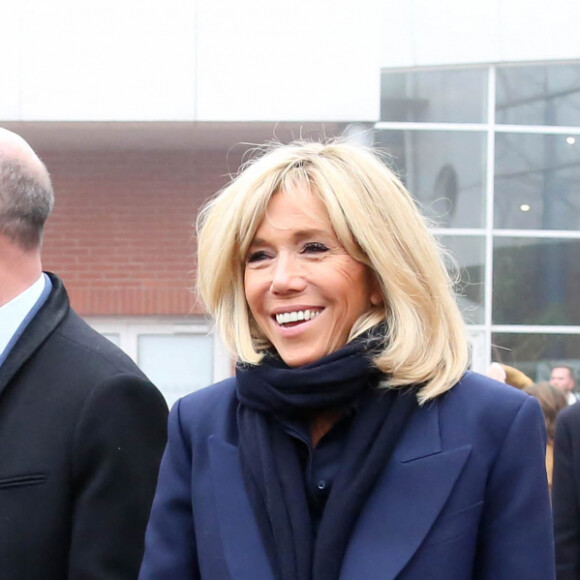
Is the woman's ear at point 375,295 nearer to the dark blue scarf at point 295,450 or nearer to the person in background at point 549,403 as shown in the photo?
the dark blue scarf at point 295,450

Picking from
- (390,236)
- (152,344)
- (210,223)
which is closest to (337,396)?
(390,236)

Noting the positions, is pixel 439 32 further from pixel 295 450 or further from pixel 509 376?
pixel 295 450

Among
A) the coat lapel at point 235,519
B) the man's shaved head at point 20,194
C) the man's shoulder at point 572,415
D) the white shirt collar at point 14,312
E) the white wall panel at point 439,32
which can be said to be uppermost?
the white wall panel at point 439,32

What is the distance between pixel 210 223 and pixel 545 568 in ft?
3.29

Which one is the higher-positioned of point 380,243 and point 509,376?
Answer: point 380,243

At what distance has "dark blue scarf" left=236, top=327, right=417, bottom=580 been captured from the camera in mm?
1998

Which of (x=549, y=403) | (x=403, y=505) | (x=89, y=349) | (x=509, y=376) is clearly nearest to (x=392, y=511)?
(x=403, y=505)

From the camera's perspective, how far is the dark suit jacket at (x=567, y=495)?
11.4 ft

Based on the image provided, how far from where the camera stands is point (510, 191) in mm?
12039

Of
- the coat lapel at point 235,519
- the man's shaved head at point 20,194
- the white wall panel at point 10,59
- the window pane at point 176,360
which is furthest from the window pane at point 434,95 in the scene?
the coat lapel at point 235,519

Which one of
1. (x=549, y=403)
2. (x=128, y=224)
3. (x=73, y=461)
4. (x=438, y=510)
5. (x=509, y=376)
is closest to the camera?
(x=438, y=510)

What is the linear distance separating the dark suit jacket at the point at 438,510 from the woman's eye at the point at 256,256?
15.5 inches

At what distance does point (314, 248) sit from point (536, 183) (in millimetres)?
10385

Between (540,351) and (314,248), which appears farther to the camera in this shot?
(540,351)
